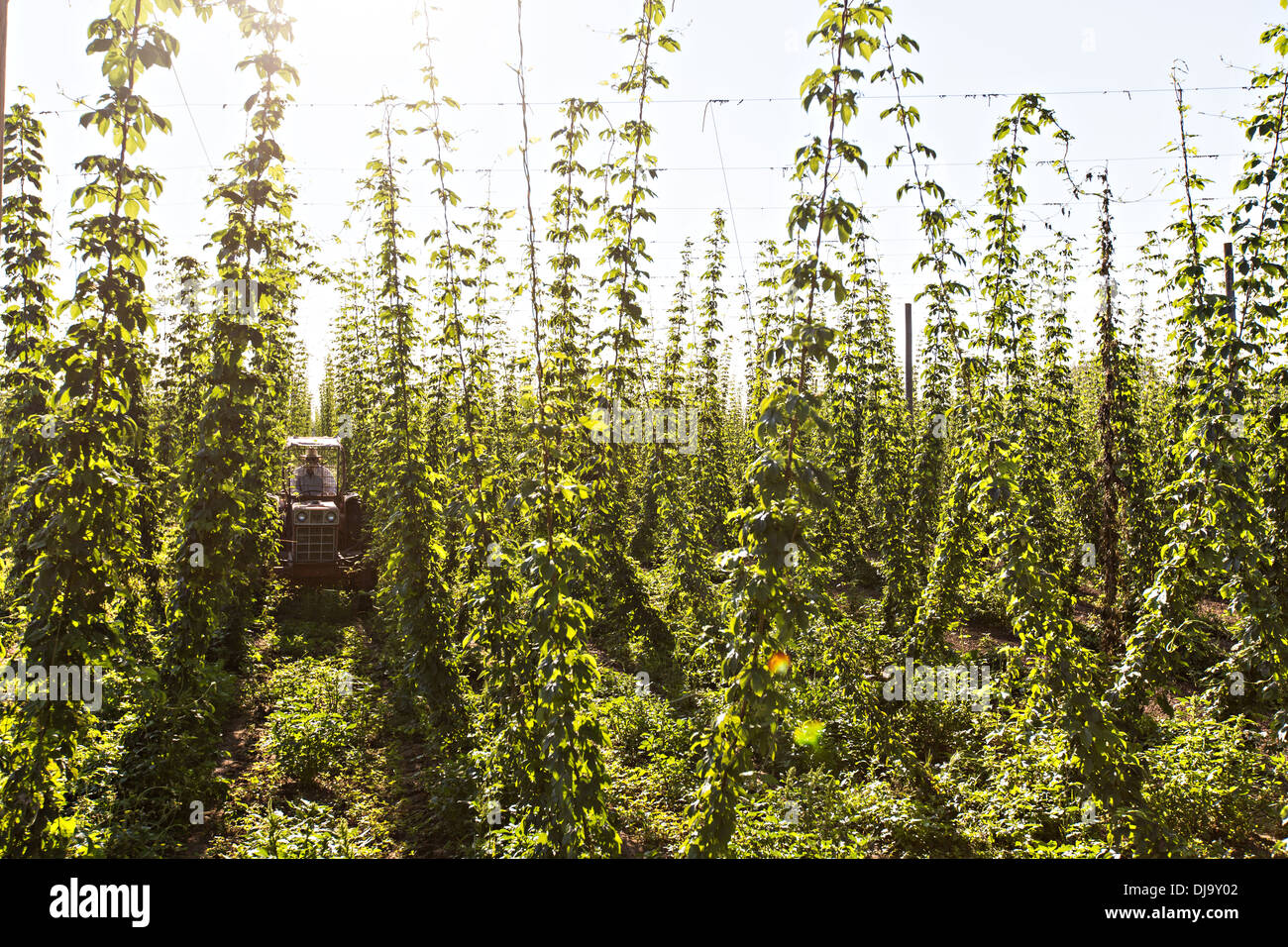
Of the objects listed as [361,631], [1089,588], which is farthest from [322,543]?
[1089,588]

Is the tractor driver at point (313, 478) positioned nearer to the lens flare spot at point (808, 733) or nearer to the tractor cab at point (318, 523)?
the tractor cab at point (318, 523)

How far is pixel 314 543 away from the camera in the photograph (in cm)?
1363

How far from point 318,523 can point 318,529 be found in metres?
0.11

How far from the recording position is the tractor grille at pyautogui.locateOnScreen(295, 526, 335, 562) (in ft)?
44.4

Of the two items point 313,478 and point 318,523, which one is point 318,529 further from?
point 313,478

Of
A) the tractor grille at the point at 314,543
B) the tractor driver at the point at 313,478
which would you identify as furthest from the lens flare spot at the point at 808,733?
the tractor driver at the point at 313,478

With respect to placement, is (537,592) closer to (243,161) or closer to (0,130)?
(0,130)

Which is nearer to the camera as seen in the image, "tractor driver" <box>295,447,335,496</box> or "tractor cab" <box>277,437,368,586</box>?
"tractor cab" <box>277,437,368,586</box>

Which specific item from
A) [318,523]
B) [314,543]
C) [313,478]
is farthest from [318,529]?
[313,478]

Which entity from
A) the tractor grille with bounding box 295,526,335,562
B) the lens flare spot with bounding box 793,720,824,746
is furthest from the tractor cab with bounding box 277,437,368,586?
the lens flare spot with bounding box 793,720,824,746

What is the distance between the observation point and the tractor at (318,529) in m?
13.5

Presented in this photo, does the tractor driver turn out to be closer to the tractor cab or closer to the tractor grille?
the tractor cab

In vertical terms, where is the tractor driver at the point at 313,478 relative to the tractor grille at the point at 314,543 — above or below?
above
